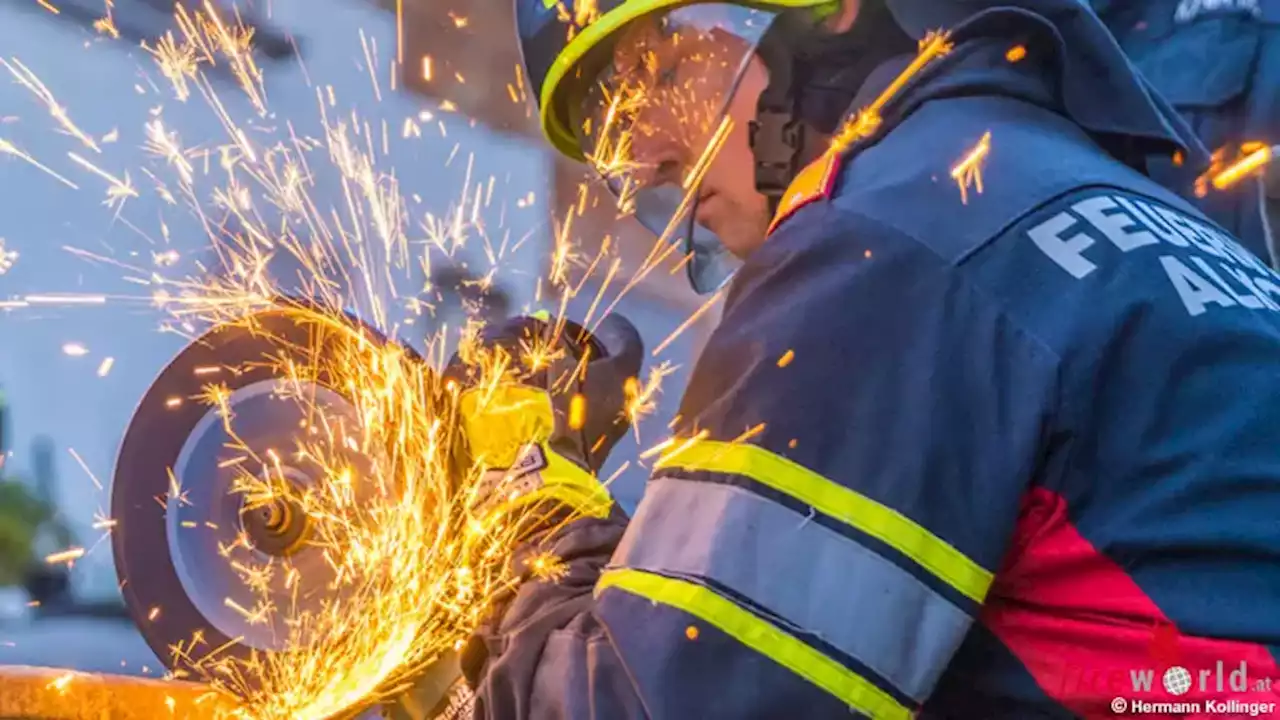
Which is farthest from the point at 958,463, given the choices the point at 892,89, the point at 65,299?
the point at 65,299

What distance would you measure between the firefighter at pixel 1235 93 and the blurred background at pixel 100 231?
184cm

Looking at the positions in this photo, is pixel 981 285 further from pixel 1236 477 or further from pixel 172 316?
pixel 172 316

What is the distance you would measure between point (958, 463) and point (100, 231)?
205 cm

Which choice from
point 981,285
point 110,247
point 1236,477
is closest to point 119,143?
point 110,247

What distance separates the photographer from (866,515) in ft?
3.00

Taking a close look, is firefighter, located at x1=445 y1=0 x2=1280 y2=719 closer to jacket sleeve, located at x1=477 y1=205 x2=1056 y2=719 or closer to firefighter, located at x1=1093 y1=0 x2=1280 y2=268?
jacket sleeve, located at x1=477 y1=205 x2=1056 y2=719

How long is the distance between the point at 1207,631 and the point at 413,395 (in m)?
1.34

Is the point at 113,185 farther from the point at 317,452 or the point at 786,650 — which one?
the point at 786,650

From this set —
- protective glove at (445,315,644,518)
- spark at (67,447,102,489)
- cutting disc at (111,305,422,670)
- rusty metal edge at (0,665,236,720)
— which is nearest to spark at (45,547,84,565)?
spark at (67,447,102,489)

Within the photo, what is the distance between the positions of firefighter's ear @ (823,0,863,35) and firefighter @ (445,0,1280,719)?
241 millimetres

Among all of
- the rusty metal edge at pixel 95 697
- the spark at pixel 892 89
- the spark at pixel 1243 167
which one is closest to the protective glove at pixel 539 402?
the rusty metal edge at pixel 95 697

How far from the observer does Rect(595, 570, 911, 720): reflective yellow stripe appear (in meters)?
0.89

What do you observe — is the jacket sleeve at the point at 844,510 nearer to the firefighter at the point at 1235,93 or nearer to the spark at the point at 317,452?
the spark at the point at 317,452

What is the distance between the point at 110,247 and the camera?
232 centimetres
